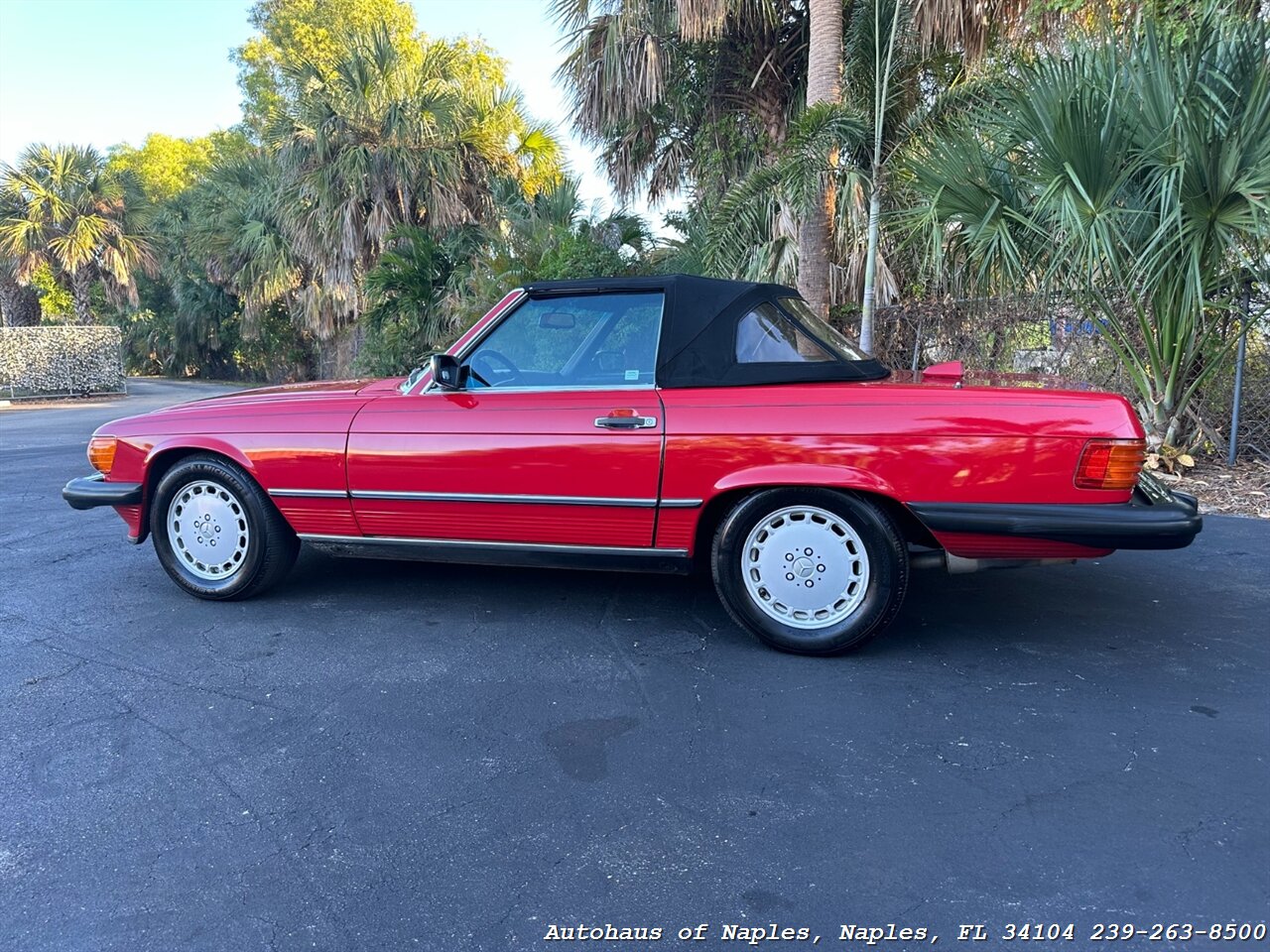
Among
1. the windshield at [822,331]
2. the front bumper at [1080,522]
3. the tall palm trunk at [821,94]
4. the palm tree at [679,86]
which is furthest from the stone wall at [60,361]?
the front bumper at [1080,522]

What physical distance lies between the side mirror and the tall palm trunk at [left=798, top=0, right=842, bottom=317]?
6.01 meters

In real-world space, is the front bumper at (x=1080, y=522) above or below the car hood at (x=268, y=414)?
below

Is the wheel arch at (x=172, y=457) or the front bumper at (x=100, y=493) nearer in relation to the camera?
the wheel arch at (x=172, y=457)

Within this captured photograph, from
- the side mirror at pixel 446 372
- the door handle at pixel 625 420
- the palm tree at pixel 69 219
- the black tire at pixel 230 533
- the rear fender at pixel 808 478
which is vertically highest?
the palm tree at pixel 69 219

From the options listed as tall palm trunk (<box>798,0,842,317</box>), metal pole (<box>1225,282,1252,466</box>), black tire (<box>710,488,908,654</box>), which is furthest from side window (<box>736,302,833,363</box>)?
tall palm trunk (<box>798,0,842,317</box>)

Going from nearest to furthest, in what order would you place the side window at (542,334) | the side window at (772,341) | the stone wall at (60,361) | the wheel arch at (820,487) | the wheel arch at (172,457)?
the wheel arch at (820,487) < the side window at (772,341) < the side window at (542,334) < the wheel arch at (172,457) < the stone wall at (60,361)

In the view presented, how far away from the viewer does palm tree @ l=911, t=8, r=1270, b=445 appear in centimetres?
578

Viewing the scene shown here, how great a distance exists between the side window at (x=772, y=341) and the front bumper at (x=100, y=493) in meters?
3.10

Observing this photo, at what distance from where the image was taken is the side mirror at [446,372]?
3844 millimetres

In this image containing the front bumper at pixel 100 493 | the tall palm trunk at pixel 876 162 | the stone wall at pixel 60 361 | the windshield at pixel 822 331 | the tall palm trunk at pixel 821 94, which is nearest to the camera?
the windshield at pixel 822 331

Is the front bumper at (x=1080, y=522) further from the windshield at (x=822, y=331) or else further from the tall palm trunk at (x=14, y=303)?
the tall palm trunk at (x=14, y=303)

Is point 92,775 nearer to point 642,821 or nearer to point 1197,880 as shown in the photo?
point 642,821

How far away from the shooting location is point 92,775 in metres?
2.67

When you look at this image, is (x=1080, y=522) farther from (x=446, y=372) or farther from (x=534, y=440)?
(x=446, y=372)
